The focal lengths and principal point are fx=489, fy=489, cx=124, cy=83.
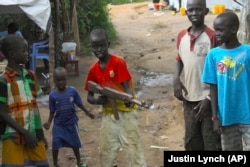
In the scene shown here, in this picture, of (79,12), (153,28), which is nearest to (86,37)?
(79,12)

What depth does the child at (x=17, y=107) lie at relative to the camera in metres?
3.91

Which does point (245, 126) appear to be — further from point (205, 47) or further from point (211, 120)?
point (205, 47)

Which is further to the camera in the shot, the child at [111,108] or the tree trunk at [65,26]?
the tree trunk at [65,26]

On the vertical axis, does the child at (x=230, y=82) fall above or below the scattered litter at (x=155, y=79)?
above

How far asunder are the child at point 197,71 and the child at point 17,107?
1.32 m

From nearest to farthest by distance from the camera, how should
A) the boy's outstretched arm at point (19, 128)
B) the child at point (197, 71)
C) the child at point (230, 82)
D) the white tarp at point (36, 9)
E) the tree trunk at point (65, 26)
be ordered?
the child at point (230, 82) → the boy's outstretched arm at point (19, 128) → the child at point (197, 71) → the white tarp at point (36, 9) → the tree trunk at point (65, 26)

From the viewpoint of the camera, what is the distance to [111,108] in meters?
4.47

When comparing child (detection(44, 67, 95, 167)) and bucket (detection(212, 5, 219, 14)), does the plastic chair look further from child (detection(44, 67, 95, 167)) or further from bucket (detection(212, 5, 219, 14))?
bucket (detection(212, 5, 219, 14))

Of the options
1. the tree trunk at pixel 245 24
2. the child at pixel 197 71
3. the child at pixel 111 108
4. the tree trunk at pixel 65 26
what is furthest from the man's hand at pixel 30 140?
the tree trunk at pixel 65 26

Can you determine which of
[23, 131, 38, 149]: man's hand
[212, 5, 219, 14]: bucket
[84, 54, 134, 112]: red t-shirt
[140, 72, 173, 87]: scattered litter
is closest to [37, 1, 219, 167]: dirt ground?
[140, 72, 173, 87]: scattered litter

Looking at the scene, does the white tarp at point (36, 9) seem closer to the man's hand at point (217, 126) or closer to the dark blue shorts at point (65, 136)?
the dark blue shorts at point (65, 136)

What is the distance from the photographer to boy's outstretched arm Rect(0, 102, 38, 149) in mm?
3862

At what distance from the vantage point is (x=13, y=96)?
393 centimetres

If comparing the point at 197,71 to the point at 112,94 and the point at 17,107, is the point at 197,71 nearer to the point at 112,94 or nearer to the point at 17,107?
the point at 112,94
